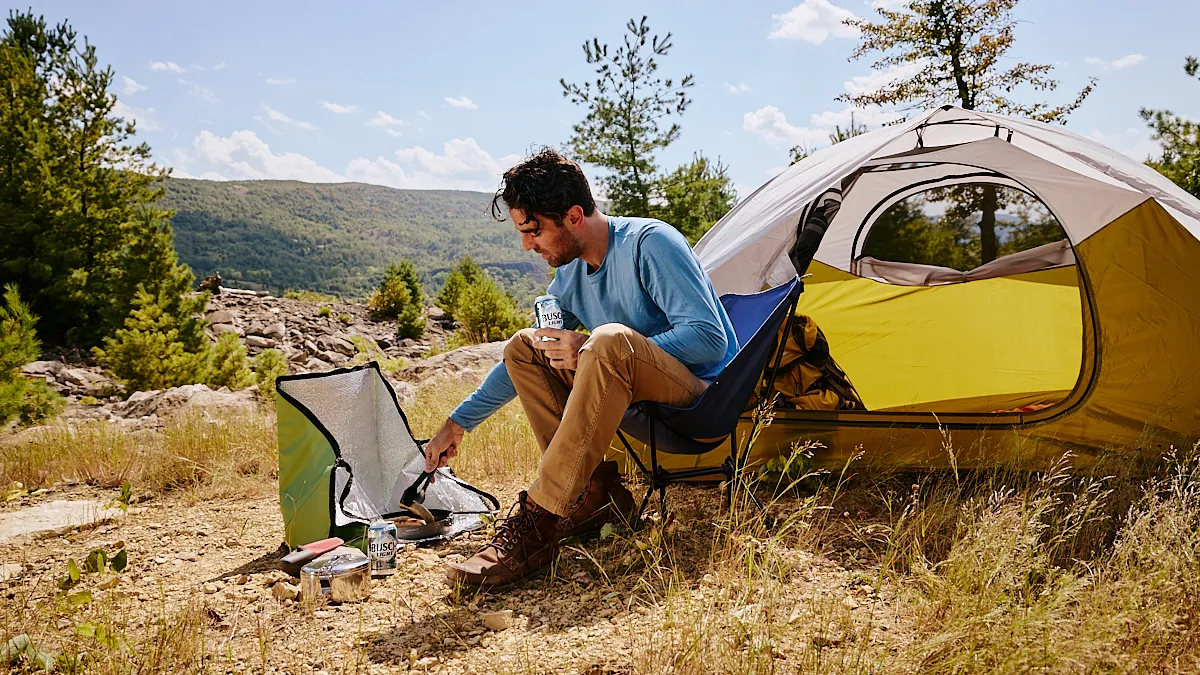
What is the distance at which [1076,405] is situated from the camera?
3111mm

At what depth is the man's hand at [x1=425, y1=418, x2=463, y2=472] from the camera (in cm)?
260

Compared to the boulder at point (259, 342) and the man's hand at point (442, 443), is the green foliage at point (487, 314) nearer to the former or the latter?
the boulder at point (259, 342)

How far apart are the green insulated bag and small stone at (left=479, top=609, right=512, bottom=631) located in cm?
70

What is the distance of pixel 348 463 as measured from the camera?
2.84 m

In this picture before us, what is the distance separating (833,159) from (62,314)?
14.1 metres

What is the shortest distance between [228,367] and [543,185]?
9208mm

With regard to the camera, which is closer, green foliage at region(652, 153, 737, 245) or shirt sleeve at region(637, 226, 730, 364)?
shirt sleeve at region(637, 226, 730, 364)

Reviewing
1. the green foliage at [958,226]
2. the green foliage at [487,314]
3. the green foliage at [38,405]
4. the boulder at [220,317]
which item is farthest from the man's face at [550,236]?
the boulder at [220,317]

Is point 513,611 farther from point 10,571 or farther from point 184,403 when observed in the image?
point 184,403

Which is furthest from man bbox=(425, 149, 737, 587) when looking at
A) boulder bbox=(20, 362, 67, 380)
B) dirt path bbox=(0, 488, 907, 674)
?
boulder bbox=(20, 362, 67, 380)

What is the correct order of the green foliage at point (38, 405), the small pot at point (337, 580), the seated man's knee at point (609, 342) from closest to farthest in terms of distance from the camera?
1. the seated man's knee at point (609, 342)
2. the small pot at point (337, 580)
3. the green foliage at point (38, 405)

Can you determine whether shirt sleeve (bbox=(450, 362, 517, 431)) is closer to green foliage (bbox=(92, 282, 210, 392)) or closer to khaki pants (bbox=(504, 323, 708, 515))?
khaki pants (bbox=(504, 323, 708, 515))

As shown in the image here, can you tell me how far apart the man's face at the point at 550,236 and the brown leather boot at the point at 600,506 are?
2.14 feet

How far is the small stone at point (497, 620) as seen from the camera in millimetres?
2094
